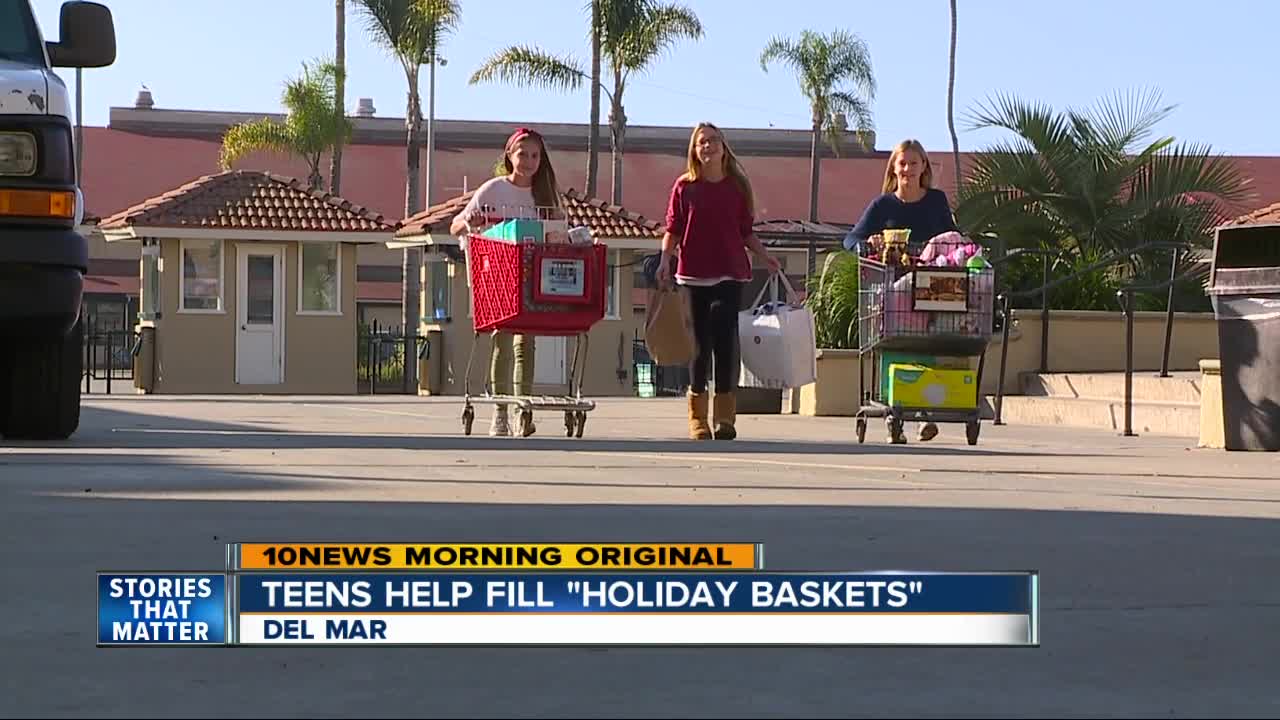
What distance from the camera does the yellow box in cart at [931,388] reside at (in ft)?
46.9

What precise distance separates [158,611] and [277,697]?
47 centimetres

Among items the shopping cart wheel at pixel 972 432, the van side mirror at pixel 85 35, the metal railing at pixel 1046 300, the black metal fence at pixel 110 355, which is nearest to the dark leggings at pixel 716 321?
the shopping cart wheel at pixel 972 432

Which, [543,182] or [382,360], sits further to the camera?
[382,360]

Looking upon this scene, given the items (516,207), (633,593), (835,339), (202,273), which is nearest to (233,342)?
(202,273)

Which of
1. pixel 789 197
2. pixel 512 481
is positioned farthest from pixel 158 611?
pixel 789 197

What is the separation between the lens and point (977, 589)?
456 cm

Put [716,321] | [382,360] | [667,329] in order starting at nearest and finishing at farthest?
[716,321]
[667,329]
[382,360]

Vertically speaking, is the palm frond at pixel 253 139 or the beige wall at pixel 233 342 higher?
the palm frond at pixel 253 139

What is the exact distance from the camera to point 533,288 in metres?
14.1

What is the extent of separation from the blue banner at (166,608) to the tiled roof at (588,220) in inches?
1241

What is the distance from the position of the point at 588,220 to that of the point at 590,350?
9.76ft

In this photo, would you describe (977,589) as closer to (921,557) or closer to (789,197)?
(921,557)

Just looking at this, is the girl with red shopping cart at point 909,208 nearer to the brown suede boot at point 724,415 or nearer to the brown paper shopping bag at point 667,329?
the brown suede boot at point 724,415

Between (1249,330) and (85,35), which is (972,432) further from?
(85,35)
